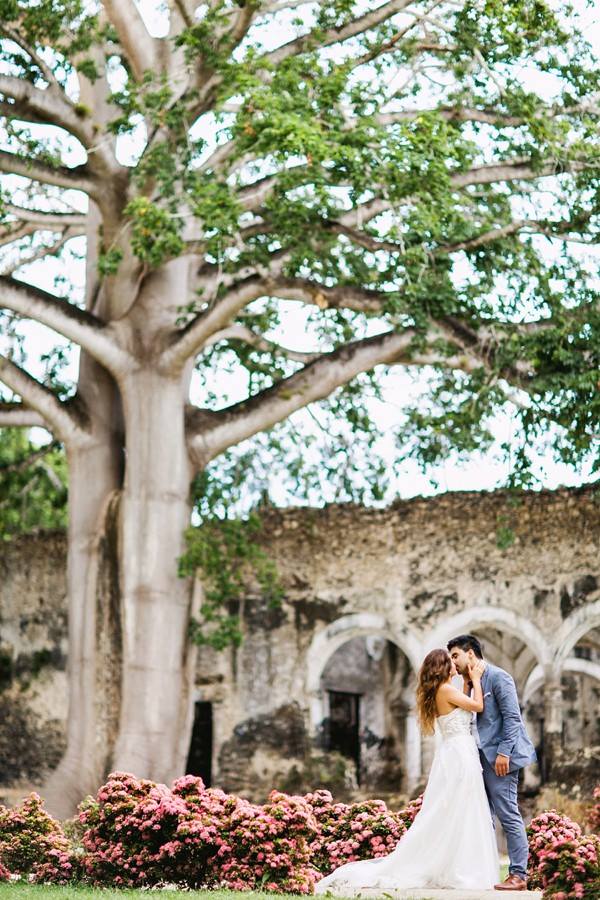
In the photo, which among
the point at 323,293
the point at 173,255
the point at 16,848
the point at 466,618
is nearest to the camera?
the point at 16,848

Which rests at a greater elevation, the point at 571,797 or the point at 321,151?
the point at 321,151

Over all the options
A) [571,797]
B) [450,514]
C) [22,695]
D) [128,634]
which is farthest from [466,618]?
[22,695]

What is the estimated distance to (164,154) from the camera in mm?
13508

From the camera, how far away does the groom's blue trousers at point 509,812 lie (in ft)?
26.8

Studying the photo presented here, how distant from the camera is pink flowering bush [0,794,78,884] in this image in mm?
9906

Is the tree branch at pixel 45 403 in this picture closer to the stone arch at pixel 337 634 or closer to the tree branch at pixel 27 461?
the tree branch at pixel 27 461

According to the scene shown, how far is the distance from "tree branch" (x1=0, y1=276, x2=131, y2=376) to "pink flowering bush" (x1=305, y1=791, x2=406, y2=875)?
6.22 m

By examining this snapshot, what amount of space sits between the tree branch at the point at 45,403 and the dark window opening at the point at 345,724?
26.2 feet

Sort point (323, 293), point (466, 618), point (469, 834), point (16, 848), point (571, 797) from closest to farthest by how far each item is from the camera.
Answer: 1. point (469, 834)
2. point (16, 848)
3. point (323, 293)
4. point (571, 797)
5. point (466, 618)

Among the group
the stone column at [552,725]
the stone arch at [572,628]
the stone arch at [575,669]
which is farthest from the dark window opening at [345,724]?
the stone arch at [572,628]

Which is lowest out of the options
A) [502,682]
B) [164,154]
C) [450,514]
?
[502,682]

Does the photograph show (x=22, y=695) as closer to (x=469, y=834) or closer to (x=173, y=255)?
(x=173, y=255)

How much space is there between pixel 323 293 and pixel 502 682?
20.9 ft

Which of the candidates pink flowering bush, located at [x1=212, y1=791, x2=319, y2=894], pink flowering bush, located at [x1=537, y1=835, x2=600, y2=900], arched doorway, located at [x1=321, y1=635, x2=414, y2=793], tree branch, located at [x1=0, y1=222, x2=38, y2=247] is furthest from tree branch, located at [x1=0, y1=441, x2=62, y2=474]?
pink flowering bush, located at [x1=537, y1=835, x2=600, y2=900]
